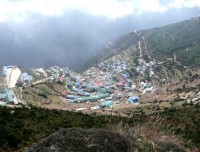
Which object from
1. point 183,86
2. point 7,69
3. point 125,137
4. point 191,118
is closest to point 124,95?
point 183,86

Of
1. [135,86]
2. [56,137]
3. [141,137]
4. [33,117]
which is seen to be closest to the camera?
[56,137]

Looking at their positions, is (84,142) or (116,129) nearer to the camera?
(84,142)

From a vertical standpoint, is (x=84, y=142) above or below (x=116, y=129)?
below

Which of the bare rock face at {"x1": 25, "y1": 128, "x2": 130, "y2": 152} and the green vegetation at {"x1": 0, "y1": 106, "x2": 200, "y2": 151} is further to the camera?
the green vegetation at {"x1": 0, "y1": 106, "x2": 200, "y2": 151}

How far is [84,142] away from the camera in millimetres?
20922

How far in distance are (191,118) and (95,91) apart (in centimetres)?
13973

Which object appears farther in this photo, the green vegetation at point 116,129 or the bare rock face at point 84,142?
the green vegetation at point 116,129

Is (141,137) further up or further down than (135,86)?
further down

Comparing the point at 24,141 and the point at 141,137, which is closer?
the point at 141,137

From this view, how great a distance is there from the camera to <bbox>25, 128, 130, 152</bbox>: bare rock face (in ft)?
67.0

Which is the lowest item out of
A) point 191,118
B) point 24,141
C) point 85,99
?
point 24,141

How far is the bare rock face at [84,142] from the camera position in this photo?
20.4 metres

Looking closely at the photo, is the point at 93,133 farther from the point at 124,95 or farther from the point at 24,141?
the point at 124,95

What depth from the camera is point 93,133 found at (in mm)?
22062
